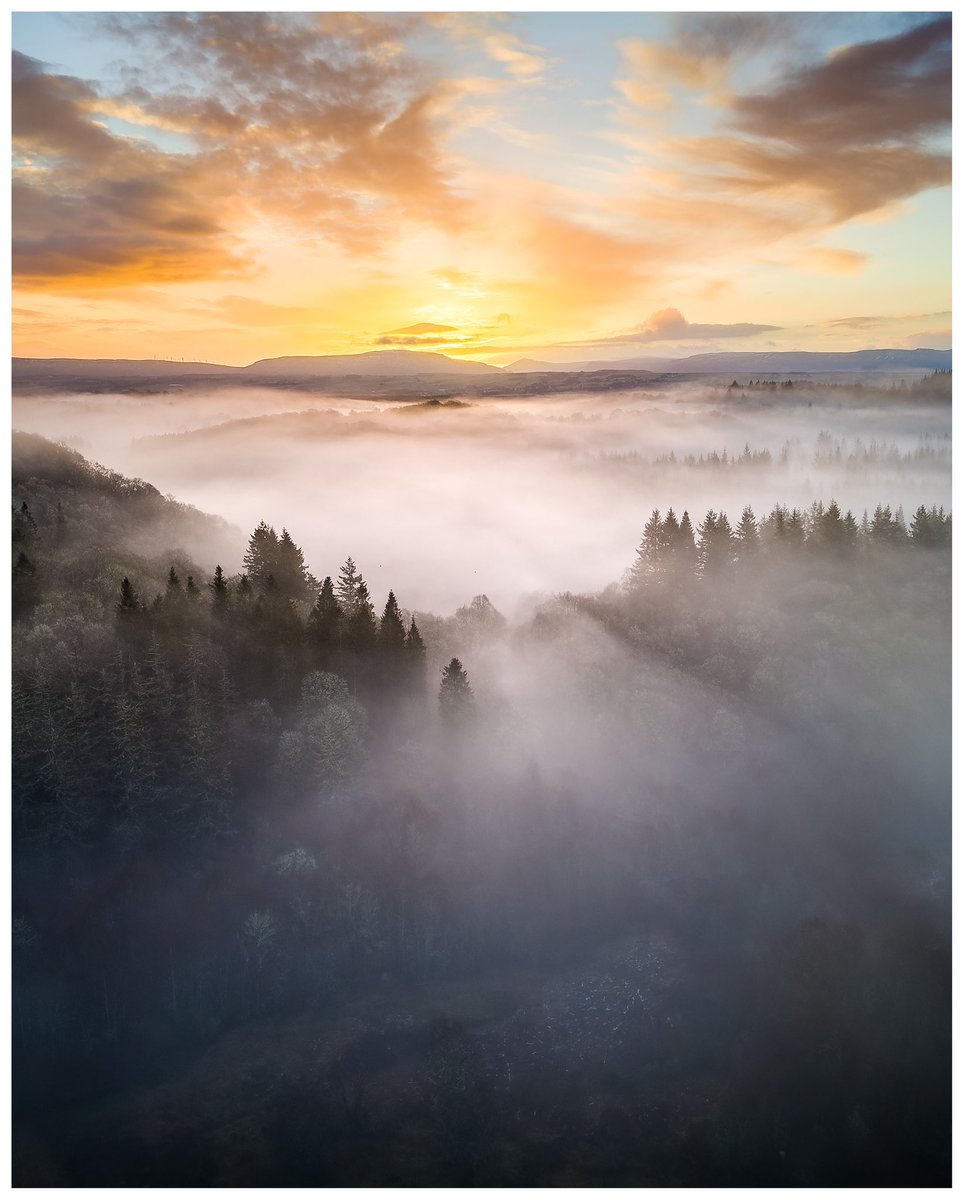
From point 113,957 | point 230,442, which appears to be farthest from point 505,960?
point 230,442

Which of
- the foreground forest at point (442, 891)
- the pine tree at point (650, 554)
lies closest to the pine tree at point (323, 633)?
the foreground forest at point (442, 891)

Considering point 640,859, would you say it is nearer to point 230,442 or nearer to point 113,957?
point 113,957

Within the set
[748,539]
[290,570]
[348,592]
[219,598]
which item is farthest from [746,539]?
[219,598]

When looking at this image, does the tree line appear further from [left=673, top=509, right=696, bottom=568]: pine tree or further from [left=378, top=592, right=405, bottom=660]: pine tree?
[left=378, top=592, right=405, bottom=660]: pine tree

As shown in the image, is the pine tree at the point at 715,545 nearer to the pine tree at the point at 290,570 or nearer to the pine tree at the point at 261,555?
the pine tree at the point at 290,570

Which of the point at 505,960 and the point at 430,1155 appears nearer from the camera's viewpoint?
the point at 430,1155

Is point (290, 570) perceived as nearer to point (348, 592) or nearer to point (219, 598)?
point (348, 592)

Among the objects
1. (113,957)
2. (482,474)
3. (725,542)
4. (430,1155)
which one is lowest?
(430,1155)

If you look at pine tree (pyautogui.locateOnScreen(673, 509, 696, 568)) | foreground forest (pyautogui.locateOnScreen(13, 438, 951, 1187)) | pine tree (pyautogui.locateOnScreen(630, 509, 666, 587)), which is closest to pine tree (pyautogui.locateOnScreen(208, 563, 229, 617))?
foreground forest (pyautogui.locateOnScreen(13, 438, 951, 1187))
